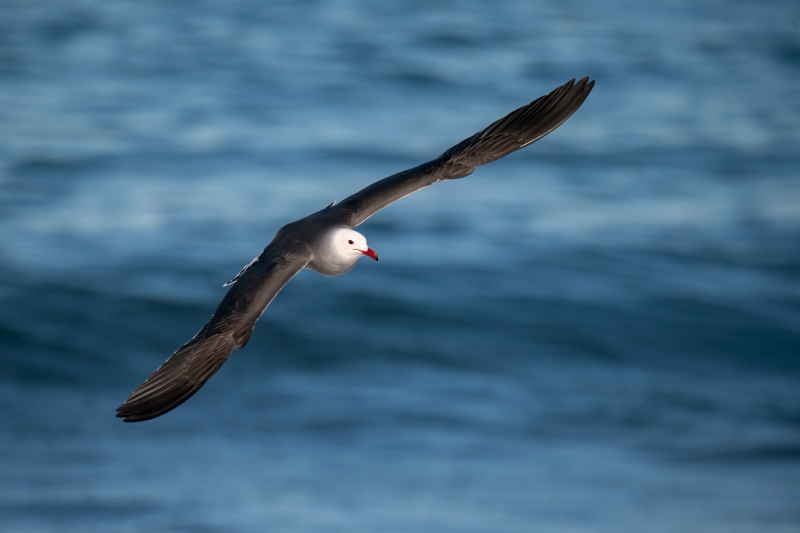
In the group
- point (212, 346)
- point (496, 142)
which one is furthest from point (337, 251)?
point (496, 142)

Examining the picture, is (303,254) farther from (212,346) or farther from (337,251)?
(212,346)

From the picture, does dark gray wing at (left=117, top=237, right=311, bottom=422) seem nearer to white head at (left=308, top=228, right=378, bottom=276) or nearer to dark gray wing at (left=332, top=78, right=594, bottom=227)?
white head at (left=308, top=228, right=378, bottom=276)

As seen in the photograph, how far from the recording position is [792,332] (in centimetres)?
1653

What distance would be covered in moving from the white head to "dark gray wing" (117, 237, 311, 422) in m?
0.22

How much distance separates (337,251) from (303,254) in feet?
0.82

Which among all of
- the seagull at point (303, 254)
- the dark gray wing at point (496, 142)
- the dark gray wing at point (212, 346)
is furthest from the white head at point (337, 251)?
the dark gray wing at point (496, 142)

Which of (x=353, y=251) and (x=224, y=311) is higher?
(x=353, y=251)

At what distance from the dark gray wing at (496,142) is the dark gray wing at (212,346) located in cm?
121

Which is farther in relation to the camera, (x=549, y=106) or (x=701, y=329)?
(x=701, y=329)

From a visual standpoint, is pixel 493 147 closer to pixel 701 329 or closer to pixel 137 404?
pixel 137 404

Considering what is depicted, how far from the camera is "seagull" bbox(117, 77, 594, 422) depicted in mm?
7969

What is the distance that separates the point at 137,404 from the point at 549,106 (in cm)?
424

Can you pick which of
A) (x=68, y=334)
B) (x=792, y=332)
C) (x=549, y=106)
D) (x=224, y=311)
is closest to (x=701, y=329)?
(x=792, y=332)

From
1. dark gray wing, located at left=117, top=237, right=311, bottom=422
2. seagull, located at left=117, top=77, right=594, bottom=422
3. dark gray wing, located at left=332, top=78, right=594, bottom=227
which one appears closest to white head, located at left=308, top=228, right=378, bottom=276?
seagull, located at left=117, top=77, right=594, bottom=422
